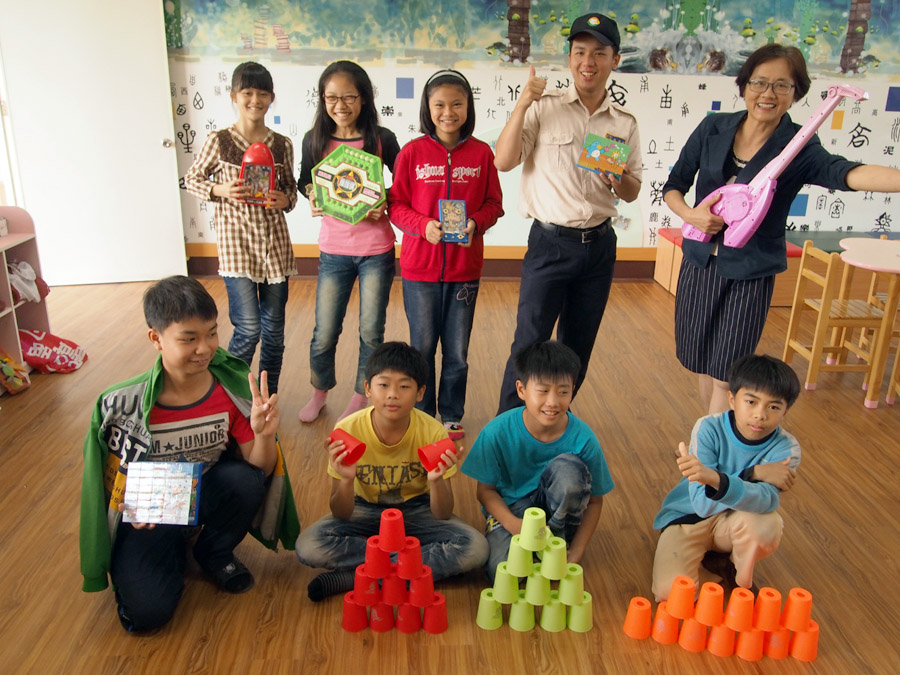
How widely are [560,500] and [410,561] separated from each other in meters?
0.44

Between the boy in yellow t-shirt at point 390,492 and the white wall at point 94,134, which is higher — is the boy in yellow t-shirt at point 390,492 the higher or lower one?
the lower one

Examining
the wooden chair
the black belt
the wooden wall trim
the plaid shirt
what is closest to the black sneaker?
the plaid shirt

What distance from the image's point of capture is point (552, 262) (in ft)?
8.10

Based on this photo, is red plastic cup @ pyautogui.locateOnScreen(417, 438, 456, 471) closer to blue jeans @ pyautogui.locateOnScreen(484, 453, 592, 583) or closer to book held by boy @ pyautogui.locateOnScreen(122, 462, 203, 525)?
blue jeans @ pyautogui.locateOnScreen(484, 453, 592, 583)

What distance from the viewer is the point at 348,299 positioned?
9.29 feet

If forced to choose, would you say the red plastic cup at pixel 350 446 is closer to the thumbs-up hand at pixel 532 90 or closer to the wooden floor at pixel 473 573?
the wooden floor at pixel 473 573

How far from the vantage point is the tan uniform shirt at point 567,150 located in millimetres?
2418

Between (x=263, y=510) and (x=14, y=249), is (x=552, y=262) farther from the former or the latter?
(x=14, y=249)

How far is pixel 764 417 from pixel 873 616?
0.61 meters

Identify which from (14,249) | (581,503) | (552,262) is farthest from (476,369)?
(14,249)

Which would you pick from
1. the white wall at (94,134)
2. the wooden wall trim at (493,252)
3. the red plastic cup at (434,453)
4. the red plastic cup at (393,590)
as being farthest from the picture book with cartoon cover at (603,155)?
the white wall at (94,134)

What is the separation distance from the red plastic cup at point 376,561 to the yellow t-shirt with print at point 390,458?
271mm

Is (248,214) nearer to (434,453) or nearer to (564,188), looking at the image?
(564,188)

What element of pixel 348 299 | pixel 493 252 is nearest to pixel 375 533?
pixel 348 299
